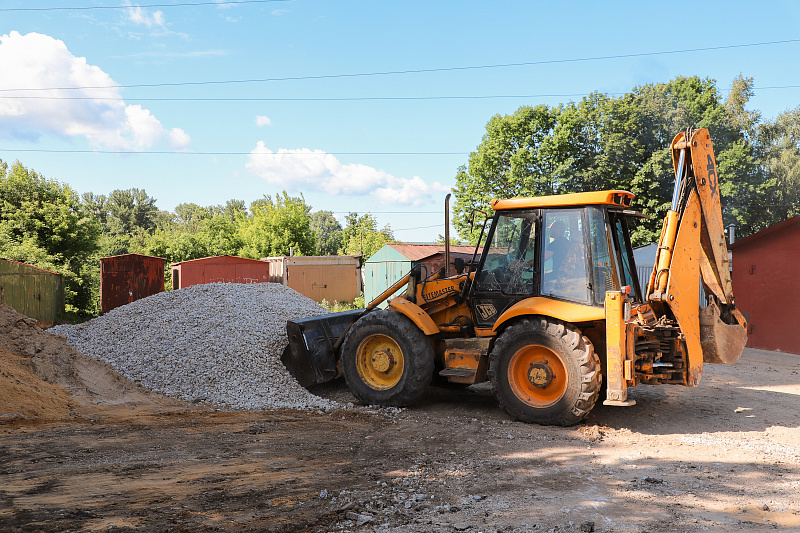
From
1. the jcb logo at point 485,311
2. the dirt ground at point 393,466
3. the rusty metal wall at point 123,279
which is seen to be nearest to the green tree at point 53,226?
the rusty metal wall at point 123,279

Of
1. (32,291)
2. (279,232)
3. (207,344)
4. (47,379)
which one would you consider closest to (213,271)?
(32,291)

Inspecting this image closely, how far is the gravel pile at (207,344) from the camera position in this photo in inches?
330

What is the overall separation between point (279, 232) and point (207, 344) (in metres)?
26.6

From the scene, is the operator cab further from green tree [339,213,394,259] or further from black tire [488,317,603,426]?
green tree [339,213,394,259]

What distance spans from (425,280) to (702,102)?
28.2 meters

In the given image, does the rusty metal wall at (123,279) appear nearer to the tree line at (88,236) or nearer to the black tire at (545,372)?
the tree line at (88,236)

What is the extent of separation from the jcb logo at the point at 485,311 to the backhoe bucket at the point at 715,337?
234 cm

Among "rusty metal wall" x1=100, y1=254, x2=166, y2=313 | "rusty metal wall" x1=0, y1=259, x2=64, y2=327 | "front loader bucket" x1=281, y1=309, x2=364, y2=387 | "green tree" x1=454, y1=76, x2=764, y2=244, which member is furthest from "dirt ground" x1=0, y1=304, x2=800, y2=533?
"green tree" x1=454, y1=76, x2=764, y2=244

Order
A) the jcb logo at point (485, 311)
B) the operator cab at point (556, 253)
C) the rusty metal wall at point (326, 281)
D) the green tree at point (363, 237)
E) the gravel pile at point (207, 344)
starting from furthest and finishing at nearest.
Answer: the green tree at point (363, 237), the rusty metal wall at point (326, 281), the gravel pile at point (207, 344), the jcb logo at point (485, 311), the operator cab at point (556, 253)

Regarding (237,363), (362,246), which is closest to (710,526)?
(237,363)

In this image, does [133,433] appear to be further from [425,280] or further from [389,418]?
[425,280]

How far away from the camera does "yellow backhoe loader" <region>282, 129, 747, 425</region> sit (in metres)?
6.24

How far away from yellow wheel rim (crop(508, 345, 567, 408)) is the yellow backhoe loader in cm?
1

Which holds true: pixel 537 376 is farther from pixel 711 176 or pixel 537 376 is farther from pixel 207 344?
pixel 207 344
